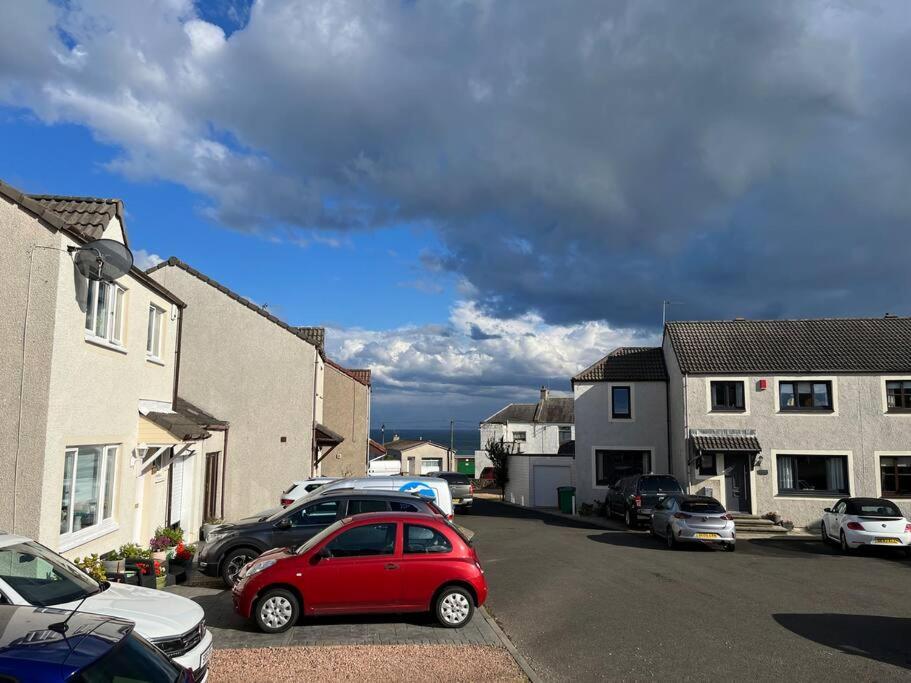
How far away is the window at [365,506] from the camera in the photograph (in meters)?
12.2

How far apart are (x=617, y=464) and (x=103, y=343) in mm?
21577

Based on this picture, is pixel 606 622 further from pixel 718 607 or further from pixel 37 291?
pixel 37 291

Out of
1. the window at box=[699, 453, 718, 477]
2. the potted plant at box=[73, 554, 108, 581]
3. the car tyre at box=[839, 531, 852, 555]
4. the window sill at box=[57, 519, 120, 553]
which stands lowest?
the car tyre at box=[839, 531, 852, 555]

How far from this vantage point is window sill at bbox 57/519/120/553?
9.95 m

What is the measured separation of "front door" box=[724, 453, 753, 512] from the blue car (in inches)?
918

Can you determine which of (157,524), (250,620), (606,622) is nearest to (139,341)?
(157,524)

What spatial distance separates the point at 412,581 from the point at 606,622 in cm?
279

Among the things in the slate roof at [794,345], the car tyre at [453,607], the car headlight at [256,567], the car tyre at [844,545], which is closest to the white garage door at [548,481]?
the slate roof at [794,345]

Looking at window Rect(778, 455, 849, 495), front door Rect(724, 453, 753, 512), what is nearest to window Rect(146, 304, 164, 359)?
front door Rect(724, 453, 753, 512)

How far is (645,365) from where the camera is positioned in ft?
95.3

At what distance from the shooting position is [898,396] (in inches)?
951

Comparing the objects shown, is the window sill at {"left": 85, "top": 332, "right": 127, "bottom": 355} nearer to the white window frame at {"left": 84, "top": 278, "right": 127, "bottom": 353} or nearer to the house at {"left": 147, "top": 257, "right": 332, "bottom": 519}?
the white window frame at {"left": 84, "top": 278, "right": 127, "bottom": 353}

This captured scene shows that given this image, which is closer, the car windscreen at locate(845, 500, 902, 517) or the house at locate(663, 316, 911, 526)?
the car windscreen at locate(845, 500, 902, 517)

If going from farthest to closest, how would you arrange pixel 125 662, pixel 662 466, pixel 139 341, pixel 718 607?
pixel 662 466, pixel 139 341, pixel 718 607, pixel 125 662
